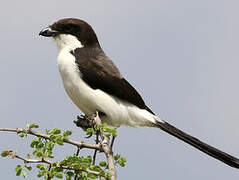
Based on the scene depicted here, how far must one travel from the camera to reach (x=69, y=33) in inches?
258

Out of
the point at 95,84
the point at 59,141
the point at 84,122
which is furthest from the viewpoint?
the point at 95,84

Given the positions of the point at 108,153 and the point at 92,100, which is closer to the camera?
the point at 108,153

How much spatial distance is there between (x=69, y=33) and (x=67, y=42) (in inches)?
5.4

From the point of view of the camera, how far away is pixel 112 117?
6.14m

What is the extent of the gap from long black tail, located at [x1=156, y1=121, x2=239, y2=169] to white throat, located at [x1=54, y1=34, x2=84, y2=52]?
148cm

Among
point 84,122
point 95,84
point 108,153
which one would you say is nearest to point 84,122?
point 84,122

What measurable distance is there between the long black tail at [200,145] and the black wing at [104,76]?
0.39 metres

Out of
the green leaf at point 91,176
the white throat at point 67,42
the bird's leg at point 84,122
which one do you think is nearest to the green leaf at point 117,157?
the green leaf at point 91,176

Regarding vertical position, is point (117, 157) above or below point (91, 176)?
above

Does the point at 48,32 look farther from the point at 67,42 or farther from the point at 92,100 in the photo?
the point at 92,100

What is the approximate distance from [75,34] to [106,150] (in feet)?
10.4

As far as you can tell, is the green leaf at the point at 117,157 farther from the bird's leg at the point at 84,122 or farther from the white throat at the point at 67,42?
the white throat at the point at 67,42

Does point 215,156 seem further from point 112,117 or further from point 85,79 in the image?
point 85,79

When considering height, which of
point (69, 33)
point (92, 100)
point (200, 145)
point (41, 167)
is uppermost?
point (69, 33)
